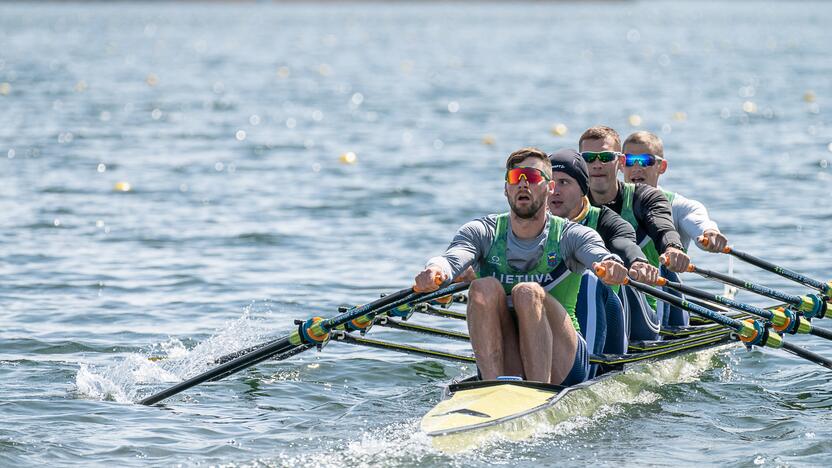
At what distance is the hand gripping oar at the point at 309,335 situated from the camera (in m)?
8.47

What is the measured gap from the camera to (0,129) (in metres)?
25.5

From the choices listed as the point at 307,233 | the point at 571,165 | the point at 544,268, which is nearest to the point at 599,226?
the point at 571,165

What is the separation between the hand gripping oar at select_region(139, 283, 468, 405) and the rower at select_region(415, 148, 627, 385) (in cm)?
45

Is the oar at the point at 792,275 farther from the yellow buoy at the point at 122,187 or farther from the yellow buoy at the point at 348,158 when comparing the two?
the yellow buoy at the point at 348,158

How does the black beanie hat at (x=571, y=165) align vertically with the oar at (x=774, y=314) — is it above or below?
above

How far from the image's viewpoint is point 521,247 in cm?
805

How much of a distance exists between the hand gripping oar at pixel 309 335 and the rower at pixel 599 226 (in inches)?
35.0

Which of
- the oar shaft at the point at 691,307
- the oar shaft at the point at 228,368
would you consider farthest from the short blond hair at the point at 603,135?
the oar shaft at the point at 228,368

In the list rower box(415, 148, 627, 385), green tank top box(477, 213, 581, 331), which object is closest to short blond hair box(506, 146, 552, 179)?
rower box(415, 148, 627, 385)

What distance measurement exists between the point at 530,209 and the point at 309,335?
6.07ft

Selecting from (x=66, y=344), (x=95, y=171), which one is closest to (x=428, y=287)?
(x=66, y=344)

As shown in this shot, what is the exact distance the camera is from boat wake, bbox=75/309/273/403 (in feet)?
30.4

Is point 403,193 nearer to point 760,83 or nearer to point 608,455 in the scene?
point 608,455

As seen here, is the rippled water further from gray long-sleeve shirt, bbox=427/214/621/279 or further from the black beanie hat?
the black beanie hat
